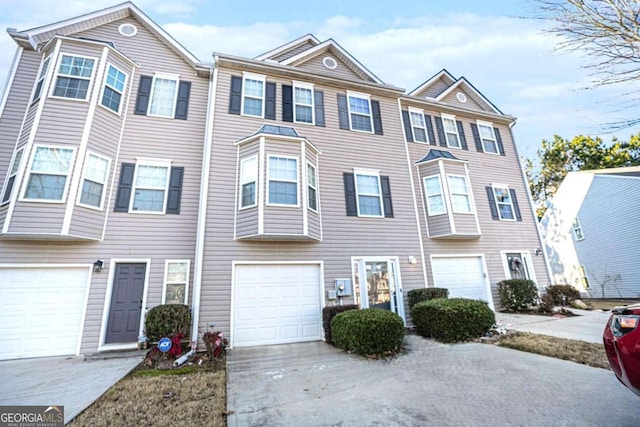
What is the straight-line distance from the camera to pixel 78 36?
888 cm

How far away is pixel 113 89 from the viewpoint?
27.6 feet

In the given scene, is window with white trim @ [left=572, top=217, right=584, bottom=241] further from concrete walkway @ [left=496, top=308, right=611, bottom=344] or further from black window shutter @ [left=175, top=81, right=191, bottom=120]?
black window shutter @ [left=175, top=81, right=191, bottom=120]

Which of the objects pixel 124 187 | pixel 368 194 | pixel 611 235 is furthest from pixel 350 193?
pixel 611 235

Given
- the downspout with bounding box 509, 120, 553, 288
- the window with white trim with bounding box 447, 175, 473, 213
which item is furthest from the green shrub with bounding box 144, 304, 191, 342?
the downspout with bounding box 509, 120, 553, 288

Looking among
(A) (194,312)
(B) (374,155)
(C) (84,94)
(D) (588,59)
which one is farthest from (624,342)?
(C) (84,94)

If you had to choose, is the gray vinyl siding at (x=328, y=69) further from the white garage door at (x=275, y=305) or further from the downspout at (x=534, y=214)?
the downspout at (x=534, y=214)

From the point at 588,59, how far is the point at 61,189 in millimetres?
11381

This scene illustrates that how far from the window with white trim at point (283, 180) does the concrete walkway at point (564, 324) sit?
7.05 m

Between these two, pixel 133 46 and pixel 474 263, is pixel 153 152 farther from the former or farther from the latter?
pixel 474 263

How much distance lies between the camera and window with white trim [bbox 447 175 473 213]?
34.3ft

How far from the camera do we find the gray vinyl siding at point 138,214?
7.10m

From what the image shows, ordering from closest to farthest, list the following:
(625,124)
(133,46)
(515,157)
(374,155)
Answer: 1. (625,124)
2. (133,46)
3. (374,155)
4. (515,157)

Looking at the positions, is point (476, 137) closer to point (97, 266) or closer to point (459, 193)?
point (459, 193)

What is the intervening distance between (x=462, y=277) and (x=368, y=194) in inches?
187
